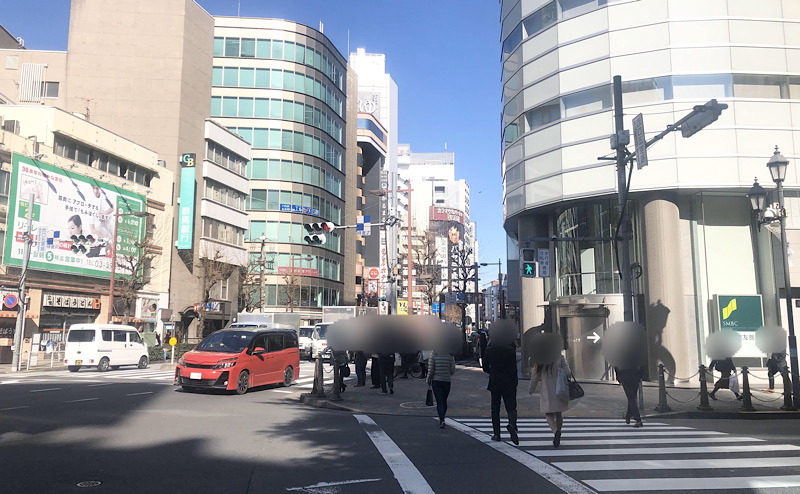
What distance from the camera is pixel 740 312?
2200 cm

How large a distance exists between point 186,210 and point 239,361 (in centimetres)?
3194

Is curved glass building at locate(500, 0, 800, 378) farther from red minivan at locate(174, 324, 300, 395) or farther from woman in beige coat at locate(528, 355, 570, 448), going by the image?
woman in beige coat at locate(528, 355, 570, 448)

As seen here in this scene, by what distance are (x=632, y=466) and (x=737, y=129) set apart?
1777 cm

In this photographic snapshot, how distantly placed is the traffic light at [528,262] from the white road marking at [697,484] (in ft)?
40.7

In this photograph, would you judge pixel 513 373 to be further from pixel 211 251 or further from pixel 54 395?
pixel 211 251

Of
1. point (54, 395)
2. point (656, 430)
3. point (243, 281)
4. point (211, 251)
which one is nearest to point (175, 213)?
point (211, 251)

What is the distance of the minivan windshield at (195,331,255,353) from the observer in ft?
54.3

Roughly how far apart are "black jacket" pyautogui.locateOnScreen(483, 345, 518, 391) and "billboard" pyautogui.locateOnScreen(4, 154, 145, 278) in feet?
94.0

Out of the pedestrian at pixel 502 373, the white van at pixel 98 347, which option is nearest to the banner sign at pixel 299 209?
the white van at pixel 98 347

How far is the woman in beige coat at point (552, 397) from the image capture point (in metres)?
9.20

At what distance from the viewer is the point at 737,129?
21.5 metres

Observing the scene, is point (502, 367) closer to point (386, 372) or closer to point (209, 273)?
point (386, 372)

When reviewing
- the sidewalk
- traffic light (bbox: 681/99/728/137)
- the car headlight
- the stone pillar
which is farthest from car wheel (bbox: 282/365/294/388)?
traffic light (bbox: 681/99/728/137)

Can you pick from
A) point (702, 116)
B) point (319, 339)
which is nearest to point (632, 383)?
point (702, 116)
